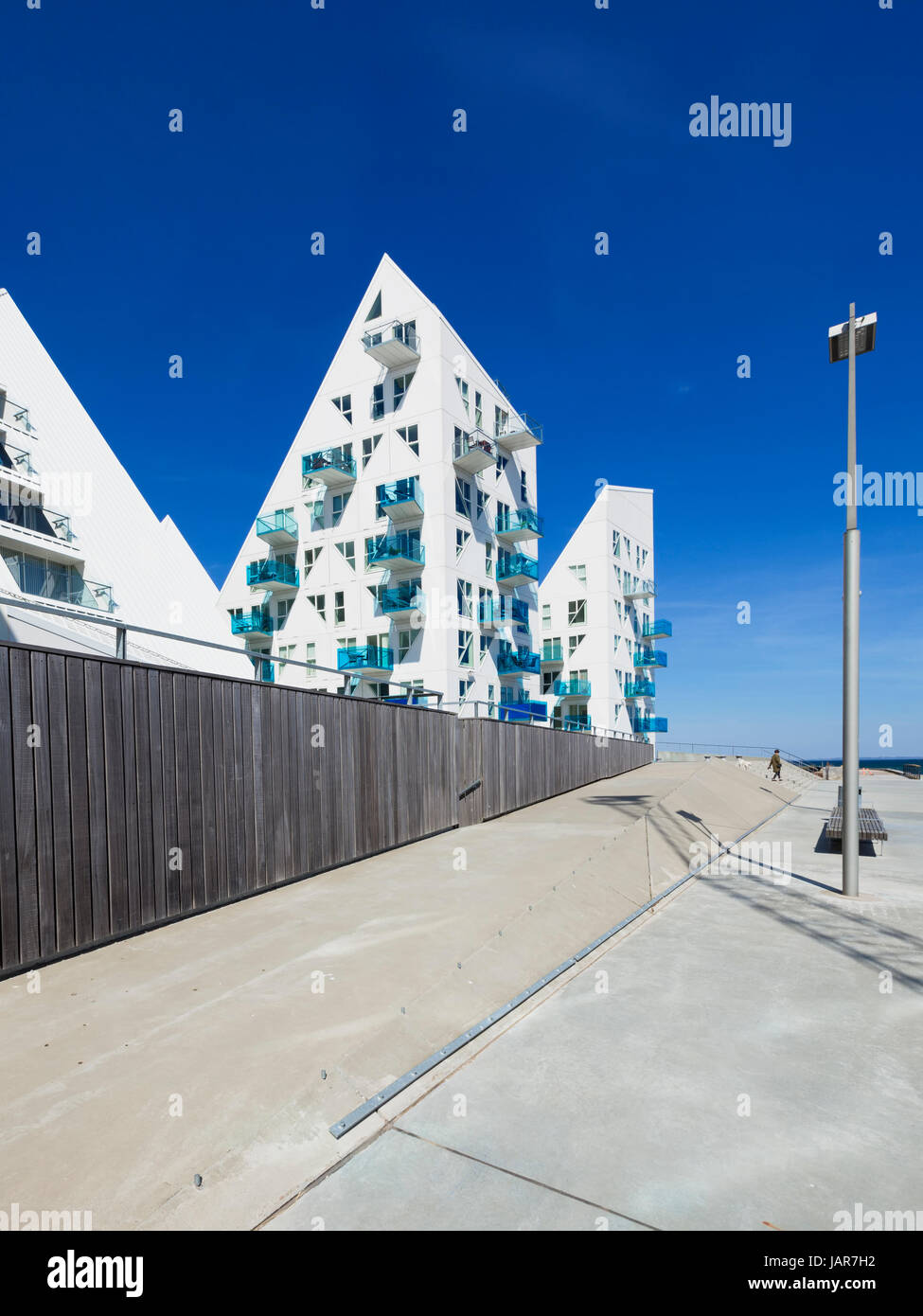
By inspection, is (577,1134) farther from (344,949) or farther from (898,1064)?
(344,949)

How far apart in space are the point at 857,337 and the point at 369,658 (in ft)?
76.7

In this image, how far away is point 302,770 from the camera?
9648mm

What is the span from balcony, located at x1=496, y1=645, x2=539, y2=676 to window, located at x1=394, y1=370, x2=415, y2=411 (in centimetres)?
1224

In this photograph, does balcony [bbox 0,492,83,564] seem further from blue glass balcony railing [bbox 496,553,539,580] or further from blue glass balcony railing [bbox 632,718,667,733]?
blue glass balcony railing [bbox 632,718,667,733]

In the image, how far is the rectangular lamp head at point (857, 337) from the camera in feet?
31.2

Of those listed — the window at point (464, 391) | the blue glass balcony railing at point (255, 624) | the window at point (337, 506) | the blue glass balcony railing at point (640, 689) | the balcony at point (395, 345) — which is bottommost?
the blue glass balcony railing at point (640, 689)

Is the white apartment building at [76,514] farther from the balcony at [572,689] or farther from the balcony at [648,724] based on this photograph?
the balcony at [648,724]

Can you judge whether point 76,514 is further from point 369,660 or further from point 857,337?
point 857,337

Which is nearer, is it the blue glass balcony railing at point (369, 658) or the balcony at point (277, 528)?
the blue glass balcony railing at point (369, 658)

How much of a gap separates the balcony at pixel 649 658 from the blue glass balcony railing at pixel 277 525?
25.6 meters

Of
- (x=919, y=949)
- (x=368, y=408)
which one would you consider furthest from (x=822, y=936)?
(x=368, y=408)

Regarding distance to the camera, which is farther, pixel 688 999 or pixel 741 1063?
pixel 688 999

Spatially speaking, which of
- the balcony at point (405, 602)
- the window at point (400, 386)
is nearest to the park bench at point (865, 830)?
the balcony at point (405, 602)

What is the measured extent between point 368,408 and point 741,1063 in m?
32.0
